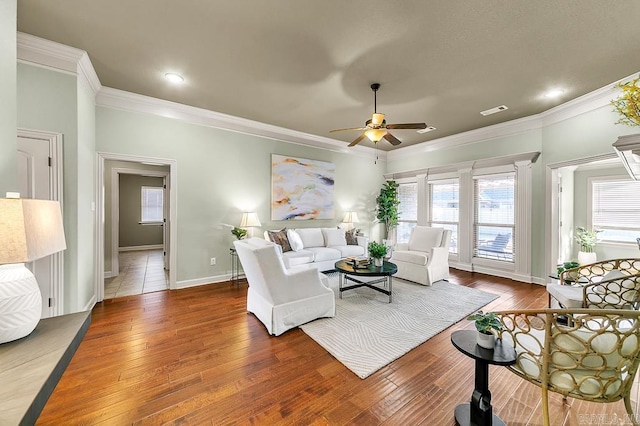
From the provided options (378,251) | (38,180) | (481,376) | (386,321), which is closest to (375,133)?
(378,251)

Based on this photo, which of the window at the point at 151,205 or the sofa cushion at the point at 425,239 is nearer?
the sofa cushion at the point at 425,239

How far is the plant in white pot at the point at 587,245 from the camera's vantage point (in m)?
5.21

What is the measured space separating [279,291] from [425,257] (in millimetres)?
2781

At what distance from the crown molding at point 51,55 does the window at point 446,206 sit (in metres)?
6.47

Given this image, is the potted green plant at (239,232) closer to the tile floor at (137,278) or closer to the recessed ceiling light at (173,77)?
the tile floor at (137,278)

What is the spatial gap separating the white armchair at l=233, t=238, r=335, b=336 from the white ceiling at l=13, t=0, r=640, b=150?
2.10 meters

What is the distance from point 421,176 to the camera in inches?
254

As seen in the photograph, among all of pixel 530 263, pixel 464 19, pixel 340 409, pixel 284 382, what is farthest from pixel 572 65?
pixel 284 382

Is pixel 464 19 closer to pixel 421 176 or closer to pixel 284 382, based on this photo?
pixel 284 382

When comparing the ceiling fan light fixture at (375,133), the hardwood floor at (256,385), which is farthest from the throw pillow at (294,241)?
the ceiling fan light fixture at (375,133)

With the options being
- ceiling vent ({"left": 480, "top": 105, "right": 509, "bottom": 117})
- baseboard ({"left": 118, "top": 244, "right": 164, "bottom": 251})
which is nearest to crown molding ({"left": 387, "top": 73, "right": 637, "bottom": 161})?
ceiling vent ({"left": 480, "top": 105, "right": 509, "bottom": 117})

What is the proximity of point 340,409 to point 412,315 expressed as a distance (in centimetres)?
175

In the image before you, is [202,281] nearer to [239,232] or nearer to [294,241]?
[239,232]

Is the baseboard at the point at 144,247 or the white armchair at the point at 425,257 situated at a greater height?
the white armchair at the point at 425,257
